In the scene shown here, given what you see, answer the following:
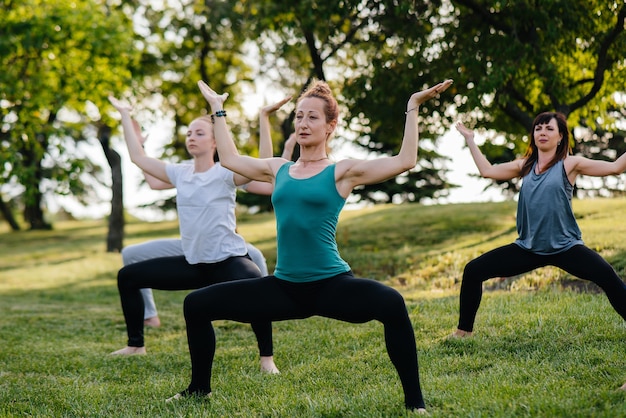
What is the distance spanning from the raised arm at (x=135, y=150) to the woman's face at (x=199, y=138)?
43 centimetres

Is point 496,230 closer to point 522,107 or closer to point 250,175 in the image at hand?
point 522,107

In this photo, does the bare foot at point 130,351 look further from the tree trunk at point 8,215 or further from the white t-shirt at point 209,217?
the tree trunk at point 8,215

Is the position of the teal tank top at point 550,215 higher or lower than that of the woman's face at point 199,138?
lower

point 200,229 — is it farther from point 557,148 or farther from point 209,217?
point 557,148

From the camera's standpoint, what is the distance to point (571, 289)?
33.6 feet

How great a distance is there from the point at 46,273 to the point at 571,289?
15699 mm

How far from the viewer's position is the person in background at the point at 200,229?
21.6 feet

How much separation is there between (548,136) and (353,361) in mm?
2768

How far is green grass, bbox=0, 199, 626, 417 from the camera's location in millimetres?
4934

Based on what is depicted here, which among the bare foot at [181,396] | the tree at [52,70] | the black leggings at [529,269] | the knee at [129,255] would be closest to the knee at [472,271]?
the black leggings at [529,269]

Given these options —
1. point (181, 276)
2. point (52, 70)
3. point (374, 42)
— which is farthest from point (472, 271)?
point (52, 70)

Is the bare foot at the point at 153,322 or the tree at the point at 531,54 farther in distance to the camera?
the tree at the point at 531,54

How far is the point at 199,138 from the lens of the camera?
7.04 m

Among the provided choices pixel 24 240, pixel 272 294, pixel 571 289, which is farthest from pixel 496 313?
pixel 24 240
